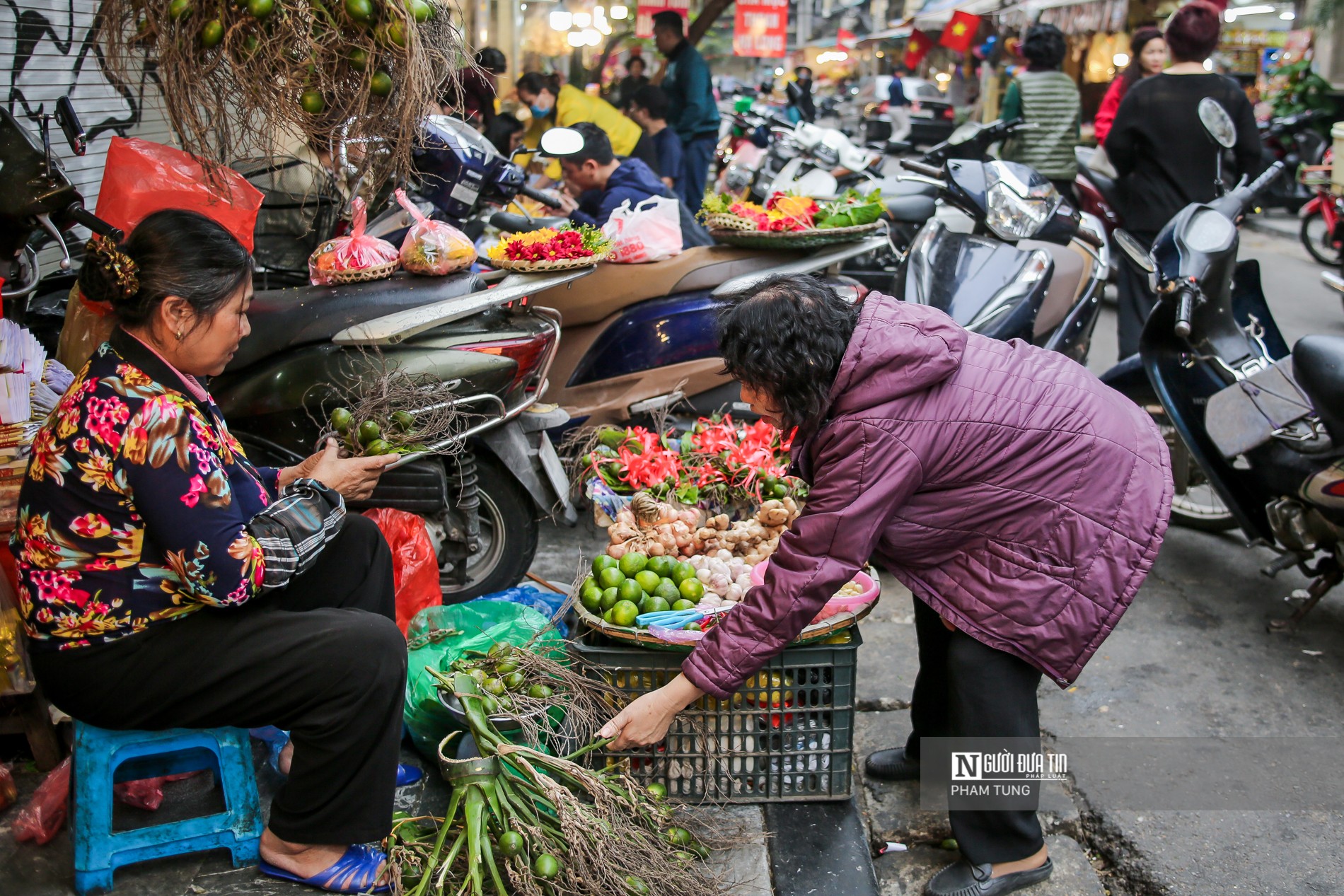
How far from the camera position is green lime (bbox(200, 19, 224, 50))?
2.06m

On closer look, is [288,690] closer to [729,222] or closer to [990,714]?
[990,714]

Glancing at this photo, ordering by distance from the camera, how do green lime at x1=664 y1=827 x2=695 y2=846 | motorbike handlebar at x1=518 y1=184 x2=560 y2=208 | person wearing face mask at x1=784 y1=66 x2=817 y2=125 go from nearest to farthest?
green lime at x1=664 y1=827 x2=695 y2=846 < motorbike handlebar at x1=518 y1=184 x2=560 y2=208 < person wearing face mask at x1=784 y1=66 x2=817 y2=125

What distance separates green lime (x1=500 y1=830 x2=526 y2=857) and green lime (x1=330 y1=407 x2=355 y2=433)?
1323mm

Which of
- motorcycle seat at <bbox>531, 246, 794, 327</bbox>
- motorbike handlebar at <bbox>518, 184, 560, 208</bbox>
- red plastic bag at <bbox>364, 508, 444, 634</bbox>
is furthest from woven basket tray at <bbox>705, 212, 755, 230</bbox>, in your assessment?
red plastic bag at <bbox>364, 508, 444, 634</bbox>

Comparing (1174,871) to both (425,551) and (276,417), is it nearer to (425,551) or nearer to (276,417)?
(425,551)

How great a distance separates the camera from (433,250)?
334cm

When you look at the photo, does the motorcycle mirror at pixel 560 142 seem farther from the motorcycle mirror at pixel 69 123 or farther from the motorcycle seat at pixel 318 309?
the motorcycle mirror at pixel 69 123

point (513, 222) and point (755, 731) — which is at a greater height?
point (513, 222)

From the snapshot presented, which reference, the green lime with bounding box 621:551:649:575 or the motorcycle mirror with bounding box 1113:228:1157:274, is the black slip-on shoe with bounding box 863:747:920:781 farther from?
the motorcycle mirror with bounding box 1113:228:1157:274

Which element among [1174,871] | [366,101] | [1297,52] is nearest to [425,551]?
[366,101]

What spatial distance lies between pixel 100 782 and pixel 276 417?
133cm

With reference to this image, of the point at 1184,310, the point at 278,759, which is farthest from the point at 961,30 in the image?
the point at 278,759

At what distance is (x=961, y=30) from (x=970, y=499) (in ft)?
62.3

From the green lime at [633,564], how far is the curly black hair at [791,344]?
0.75m
